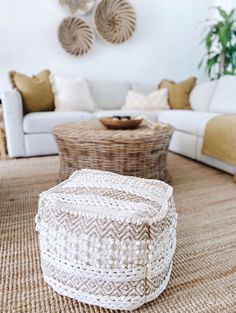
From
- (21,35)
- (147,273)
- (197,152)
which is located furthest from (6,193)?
(21,35)

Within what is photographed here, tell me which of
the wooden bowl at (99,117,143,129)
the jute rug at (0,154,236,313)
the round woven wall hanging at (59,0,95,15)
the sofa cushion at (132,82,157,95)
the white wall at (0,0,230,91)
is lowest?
the jute rug at (0,154,236,313)

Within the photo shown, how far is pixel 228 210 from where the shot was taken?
1.64 metres

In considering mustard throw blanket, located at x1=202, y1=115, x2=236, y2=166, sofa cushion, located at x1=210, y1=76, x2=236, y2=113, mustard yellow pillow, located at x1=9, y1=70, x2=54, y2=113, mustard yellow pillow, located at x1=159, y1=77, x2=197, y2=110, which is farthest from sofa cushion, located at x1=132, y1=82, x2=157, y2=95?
mustard throw blanket, located at x1=202, y1=115, x2=236, y2=166

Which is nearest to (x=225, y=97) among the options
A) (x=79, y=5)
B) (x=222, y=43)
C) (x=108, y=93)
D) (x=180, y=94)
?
(x=180, y=94)

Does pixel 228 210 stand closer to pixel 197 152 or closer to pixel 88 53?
pixel 197 152

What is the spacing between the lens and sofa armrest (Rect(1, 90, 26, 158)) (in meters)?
2.54

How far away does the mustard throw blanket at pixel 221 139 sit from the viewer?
2.07m

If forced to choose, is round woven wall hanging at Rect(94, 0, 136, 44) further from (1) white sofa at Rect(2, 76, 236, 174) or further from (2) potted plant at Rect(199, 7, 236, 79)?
(1) white sofa at Rect(2, 76, 236, 174)

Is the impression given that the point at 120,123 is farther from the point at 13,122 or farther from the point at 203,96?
the point at 203,96

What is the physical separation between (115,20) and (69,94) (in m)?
1.27

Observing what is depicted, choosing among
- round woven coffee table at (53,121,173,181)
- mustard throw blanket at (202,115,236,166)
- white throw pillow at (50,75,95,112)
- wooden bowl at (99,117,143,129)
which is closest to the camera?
round woven coffee table at (53,121,173,181)

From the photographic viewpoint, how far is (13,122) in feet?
8.50

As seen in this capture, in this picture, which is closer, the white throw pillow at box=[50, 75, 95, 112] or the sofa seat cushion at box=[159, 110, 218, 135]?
the sofa seat cushion at box=[159, 110, 218, 135]

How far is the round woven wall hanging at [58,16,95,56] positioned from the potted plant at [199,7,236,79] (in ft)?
5.22
